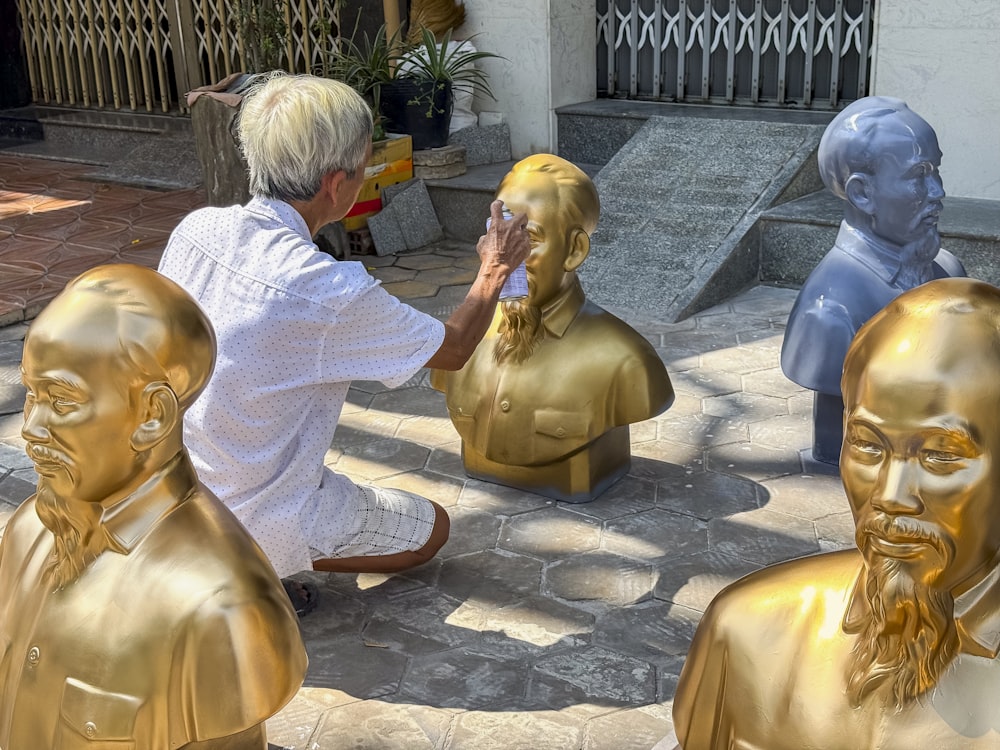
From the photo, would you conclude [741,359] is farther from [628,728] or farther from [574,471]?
[628,728]

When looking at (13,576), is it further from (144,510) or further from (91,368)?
(91,368)

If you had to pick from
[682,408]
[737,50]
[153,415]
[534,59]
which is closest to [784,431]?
[682,408]

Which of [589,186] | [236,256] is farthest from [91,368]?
[589,186]

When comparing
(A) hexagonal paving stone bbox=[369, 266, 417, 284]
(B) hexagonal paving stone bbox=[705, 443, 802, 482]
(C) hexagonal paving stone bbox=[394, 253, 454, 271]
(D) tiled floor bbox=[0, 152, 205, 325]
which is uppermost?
(D) tiled floor bbox=[0, 152, 205, 325]

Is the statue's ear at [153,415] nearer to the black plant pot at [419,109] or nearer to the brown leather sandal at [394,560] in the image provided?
the brown leather sandal at [394,560]

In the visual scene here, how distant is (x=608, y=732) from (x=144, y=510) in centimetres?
138

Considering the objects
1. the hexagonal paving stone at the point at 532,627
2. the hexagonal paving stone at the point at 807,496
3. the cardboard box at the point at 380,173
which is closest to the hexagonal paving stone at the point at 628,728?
the hexagonal paving stone at the point at 532,627

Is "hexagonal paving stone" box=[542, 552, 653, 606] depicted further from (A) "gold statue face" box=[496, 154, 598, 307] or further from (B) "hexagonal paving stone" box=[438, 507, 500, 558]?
(A) "gold statue face" box=[496, 154, 598, 307]

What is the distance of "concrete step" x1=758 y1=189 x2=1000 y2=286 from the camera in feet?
20.7

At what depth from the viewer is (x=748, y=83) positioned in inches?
330

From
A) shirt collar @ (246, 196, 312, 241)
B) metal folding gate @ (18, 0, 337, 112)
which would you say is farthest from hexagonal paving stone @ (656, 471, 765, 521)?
metal folding gate @ (18, 0, 337, 112)

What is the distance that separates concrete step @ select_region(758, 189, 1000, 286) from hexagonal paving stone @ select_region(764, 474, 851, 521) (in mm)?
2557

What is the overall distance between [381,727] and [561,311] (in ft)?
4.96

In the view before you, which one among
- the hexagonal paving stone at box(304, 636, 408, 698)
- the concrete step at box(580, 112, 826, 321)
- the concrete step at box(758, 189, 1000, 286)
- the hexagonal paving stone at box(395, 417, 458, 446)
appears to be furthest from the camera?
the concrete step at box(580, 112, 826, 321)
